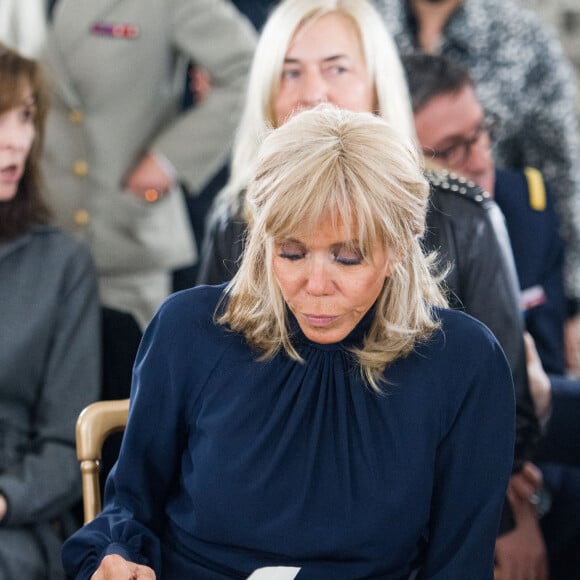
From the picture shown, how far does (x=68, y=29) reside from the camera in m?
2.83

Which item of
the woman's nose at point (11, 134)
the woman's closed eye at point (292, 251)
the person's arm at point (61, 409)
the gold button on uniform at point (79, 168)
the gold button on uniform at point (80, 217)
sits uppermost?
the woman's nose at point (11, 134)

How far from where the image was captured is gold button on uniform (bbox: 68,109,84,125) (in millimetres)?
2873

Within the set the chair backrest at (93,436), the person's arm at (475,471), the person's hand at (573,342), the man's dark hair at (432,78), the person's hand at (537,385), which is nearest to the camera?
the person's arm at (475,471)

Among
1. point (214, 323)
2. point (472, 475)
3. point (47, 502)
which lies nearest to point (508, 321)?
point (472, 475)

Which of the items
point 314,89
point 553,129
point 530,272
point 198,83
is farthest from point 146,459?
point 198,83

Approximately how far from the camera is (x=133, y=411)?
160cm

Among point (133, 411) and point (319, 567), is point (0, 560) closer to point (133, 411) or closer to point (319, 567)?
point (133, 411)

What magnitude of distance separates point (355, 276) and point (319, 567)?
15.6 inches

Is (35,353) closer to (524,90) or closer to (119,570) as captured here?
(119,570)

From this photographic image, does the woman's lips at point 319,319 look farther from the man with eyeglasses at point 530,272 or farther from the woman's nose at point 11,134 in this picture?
the woman's nose at point 11,134

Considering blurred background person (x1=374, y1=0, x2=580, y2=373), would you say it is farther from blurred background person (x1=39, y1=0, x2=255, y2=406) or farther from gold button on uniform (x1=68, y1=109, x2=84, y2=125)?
gold button on uniform (x1=68, y1=109, x2=84, y2=125)

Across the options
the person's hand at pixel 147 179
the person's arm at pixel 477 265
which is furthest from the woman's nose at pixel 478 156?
the person's hand at pixel 147 179

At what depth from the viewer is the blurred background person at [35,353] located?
6.52 feet

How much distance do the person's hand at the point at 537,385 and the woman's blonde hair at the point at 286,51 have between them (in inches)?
18.5
